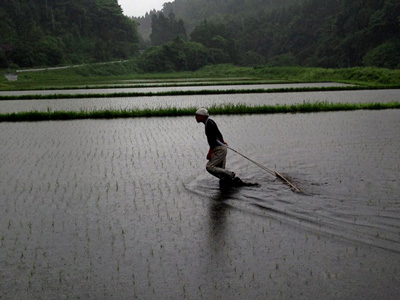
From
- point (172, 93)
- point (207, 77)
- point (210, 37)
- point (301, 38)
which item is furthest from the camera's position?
point (210, 37)

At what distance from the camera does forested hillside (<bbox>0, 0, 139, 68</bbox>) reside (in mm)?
53469

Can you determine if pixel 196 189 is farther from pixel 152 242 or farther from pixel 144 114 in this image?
pixel 144 114

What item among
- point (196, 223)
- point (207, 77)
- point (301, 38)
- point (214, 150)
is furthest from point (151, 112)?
point (301, 38)

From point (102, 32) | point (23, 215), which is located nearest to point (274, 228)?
point (23, 215)

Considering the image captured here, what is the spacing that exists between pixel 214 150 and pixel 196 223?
5.36 ft

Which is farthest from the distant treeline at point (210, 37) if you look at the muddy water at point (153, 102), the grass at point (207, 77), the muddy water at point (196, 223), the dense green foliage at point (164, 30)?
the muddy water at point (196, 223)

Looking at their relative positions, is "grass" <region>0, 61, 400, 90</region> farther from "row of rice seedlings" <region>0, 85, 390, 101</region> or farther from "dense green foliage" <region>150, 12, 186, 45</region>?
"dense green foliage" <region>150, 12, 186, 45</region>

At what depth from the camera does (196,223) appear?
16.9 feet

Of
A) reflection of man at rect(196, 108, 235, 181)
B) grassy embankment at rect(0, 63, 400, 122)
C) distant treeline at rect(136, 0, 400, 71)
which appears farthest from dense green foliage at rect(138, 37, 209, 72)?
reflection of man at rect(196, 108, 235, 181)

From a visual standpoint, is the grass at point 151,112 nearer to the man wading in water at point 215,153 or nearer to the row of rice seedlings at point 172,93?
the row of rice seedlings at point 172,93

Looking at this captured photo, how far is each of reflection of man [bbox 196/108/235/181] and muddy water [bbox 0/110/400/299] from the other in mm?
259

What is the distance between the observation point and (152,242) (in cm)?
464

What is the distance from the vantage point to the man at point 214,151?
6387mm

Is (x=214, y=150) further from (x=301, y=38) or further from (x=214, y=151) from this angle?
(x=301, y=38)
